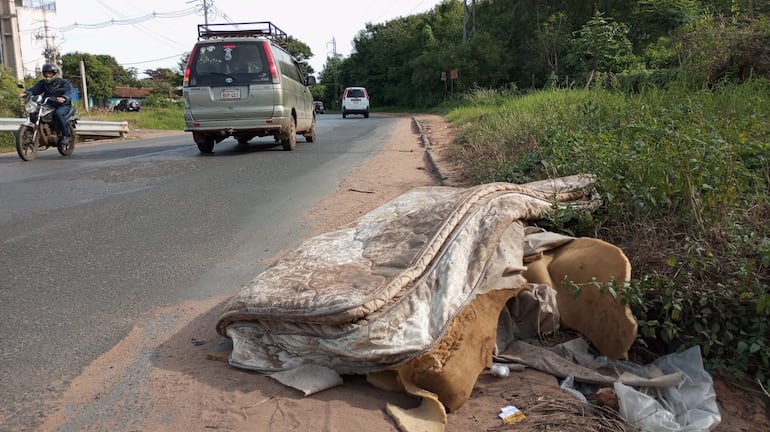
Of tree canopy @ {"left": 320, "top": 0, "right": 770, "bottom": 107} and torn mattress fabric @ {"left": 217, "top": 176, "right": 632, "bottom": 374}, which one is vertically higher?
tree canopy @ {"left": 320, "top": 0, "right": 770, "bottom": 107}

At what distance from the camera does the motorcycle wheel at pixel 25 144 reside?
9.88 meters

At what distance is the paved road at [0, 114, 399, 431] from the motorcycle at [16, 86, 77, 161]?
651 millimetres

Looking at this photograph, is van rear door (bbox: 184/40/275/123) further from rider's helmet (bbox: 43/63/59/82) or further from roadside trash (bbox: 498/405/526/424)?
roadside trash (bbox: 498/405/526/424)

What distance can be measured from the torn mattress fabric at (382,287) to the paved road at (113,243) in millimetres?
859

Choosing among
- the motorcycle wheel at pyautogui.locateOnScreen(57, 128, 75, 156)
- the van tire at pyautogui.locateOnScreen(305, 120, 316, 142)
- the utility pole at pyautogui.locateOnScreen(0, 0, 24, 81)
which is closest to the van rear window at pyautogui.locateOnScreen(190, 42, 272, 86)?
the motorcycle wheel at pyautogui.locateOnScreen(57, 128, 75, 156)

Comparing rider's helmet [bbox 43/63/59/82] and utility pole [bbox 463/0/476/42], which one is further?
utility pole [bbox 463/0/476/42]

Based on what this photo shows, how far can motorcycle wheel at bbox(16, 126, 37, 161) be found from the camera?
9883 millimetres

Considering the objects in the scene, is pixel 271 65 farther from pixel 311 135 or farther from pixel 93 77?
pixel 93 77

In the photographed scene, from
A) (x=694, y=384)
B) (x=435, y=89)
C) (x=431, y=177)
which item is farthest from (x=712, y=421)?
(x=435, y=89)

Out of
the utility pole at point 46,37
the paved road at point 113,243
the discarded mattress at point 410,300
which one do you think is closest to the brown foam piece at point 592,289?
the discarded mattress at point 410,300

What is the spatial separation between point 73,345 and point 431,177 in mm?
5544

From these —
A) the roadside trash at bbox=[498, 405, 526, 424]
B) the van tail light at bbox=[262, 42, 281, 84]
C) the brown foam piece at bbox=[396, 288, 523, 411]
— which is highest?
the van tail light at bbox=[262, 42, 281, 84]

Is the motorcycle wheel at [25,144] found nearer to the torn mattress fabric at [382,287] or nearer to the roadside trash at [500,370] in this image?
the torn mattress fabric at [382,287]

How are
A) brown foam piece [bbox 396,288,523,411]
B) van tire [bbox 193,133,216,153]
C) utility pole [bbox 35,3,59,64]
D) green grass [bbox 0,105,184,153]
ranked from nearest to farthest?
brown foam piece [bbox 396,288,523,411] → van tire [bbox 193,133,216,153] → green grass [bbox 0,105,184,153] → utility pole [bbox 35,3,59,64]
